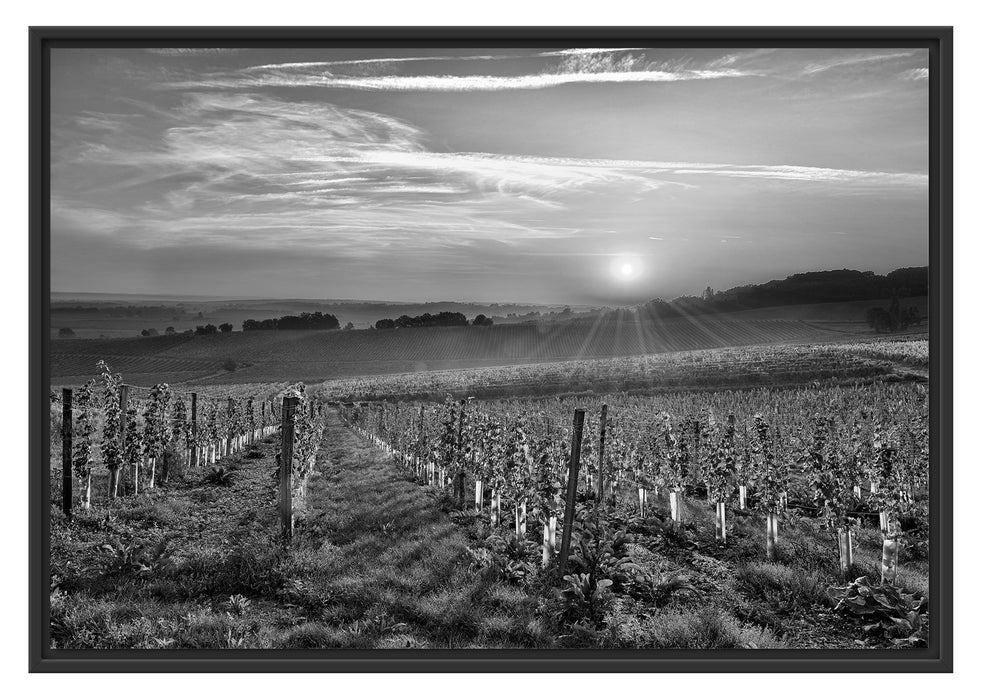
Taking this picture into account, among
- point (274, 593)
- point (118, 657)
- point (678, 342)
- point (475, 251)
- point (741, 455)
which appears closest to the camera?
point (118, 657)

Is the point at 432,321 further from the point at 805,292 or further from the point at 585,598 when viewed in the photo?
the point at 805,292

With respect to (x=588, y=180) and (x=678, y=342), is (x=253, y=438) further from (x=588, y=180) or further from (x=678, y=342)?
(x=588, y=180)

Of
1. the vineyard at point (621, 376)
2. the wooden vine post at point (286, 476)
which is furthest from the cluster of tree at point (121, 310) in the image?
the vineyard at point (621, 376)

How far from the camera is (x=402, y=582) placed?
6598 mm

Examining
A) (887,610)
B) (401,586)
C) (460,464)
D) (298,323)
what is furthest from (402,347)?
(887,610)

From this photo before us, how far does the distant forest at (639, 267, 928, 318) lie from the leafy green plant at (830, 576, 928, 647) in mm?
2847

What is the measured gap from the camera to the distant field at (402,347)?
8828mm

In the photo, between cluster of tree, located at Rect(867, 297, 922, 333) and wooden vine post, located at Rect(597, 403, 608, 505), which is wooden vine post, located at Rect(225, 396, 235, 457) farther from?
cluster of tree, located at Rect(867, 297, 922, 333)

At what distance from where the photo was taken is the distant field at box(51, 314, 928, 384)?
8.83 meters

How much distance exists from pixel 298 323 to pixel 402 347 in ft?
7.75

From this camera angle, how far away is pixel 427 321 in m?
8.37

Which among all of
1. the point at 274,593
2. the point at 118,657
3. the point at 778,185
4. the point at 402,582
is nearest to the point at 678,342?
the point at 778,185

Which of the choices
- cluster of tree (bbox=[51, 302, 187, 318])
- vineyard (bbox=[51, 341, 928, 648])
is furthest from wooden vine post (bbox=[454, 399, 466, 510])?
cluster of tree (bbox=[51, 302, 187, 318])

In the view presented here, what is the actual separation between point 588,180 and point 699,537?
4.87 meters
